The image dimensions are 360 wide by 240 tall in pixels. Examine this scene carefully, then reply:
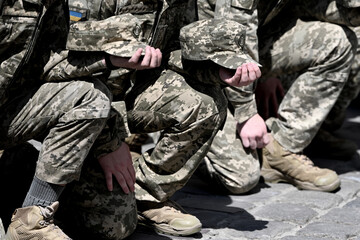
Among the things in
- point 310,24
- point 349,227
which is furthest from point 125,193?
point 310,24

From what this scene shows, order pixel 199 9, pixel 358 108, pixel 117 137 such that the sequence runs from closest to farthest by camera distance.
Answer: pixel 117 137
pixel 199 9
pixel 358 108

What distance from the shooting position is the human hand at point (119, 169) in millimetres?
3676

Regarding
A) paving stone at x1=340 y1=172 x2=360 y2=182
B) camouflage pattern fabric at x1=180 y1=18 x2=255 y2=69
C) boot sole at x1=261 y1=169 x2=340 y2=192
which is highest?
camouflage pattern fabric at x1=180 y1=18 x2=255 y2=69

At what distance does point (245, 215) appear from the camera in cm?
427

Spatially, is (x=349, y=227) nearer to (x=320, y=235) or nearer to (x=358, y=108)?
(x=320, y=235)

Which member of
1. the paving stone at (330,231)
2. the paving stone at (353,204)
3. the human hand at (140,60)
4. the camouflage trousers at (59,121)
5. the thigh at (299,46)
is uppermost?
the human hand at (140,60)

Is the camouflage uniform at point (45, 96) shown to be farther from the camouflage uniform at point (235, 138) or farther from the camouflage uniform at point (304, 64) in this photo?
the camouflage uniform at point (304, 64)

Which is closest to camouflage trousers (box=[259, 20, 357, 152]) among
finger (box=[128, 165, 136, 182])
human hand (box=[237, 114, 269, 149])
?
human hand (box=[237, 114, 269, 149])

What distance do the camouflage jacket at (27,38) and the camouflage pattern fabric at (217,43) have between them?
70 cm

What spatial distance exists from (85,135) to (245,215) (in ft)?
4.25

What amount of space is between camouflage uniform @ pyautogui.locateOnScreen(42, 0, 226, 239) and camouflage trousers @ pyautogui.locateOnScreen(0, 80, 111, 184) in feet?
1.36

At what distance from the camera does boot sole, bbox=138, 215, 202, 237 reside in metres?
3.82

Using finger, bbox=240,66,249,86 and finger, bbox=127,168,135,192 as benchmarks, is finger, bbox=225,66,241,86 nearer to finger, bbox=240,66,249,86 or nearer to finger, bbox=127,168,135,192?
finger, bbox=240,66,249,86

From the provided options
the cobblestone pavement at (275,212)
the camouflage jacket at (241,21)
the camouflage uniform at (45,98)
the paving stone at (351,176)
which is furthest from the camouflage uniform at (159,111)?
the paving stone at (351,176)
